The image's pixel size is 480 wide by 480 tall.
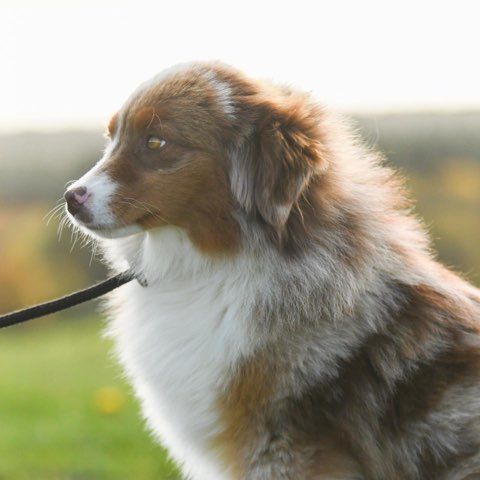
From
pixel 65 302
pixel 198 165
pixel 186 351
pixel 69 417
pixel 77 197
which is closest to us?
pixel 77 197

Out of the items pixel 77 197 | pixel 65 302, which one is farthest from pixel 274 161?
pixel 65 302

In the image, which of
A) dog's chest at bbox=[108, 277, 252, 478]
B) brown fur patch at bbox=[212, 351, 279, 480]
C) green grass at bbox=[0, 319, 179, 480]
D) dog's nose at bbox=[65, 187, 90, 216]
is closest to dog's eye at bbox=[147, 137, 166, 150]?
dog's nose at bbox=[65, 187, 90, 216]

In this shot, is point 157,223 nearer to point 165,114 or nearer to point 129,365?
point 165,114

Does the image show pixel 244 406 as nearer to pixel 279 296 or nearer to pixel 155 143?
pixel 279 296

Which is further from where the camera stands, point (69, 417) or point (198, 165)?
point (69, 417)

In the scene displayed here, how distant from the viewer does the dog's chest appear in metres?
4.71

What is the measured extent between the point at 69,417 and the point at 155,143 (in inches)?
208

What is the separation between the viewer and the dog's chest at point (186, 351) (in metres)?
4.71

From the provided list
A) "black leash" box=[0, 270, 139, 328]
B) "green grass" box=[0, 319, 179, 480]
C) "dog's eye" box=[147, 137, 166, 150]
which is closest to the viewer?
"dog's eye" box=[147, 137, 166, 150]

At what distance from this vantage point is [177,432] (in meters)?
4.88

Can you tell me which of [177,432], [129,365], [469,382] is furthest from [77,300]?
[469,382]

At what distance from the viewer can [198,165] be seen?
4.66 metres

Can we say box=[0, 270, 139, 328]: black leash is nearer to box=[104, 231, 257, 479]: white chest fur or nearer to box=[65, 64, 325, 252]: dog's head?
box=[104, 231, 257, 479]: white chest fur

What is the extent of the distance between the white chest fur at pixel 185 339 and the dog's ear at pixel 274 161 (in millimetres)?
348
